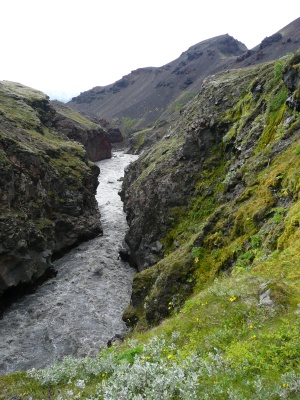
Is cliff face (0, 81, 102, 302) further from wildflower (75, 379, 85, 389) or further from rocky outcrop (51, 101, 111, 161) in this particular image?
rocky outcrop (51, 101, 111, 161)

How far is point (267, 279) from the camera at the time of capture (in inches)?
489

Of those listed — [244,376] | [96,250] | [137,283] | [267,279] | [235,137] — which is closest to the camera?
[244,376]

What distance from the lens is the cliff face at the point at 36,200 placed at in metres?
36.8

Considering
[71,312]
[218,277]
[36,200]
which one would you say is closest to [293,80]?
[218,277]

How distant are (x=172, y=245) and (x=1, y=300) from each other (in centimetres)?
1990

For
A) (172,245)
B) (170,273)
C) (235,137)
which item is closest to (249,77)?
(235,137)

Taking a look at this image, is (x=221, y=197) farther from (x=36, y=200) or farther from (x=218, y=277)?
(x=36, y=200)

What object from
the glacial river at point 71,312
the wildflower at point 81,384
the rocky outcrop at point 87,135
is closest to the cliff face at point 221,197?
the glacial river at point 71,312

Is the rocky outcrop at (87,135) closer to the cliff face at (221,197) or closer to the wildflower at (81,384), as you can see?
the cliff face at (221,197)

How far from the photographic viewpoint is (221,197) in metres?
30.9

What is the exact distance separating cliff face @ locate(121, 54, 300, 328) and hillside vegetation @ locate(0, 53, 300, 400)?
0.12 metres

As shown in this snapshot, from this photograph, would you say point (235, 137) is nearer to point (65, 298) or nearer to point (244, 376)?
point (65, 298)

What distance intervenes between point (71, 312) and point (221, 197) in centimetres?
1954

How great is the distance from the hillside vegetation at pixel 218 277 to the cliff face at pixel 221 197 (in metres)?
0.12
